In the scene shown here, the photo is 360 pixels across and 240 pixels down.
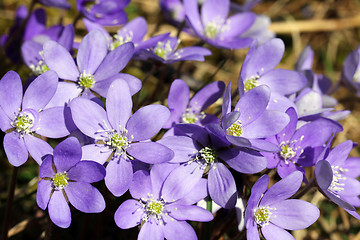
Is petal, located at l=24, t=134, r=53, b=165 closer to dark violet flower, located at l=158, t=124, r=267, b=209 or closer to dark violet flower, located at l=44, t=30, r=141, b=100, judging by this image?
dark violet flower, located at l=44, t=30, r=141, b=100

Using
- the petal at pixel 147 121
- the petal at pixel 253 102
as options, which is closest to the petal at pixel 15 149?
the petal at pixel 147 121

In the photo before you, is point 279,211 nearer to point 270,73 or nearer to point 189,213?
point 189,213

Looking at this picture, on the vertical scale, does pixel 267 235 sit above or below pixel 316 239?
above

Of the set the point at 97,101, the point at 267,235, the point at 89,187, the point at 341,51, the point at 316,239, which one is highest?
the point at 97,101

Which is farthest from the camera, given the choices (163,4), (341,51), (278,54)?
(341,51)

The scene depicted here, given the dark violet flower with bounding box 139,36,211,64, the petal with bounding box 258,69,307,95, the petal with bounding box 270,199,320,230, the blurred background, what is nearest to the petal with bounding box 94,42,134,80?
Answer: the dark violet flower with bounding box 139,36,211,64

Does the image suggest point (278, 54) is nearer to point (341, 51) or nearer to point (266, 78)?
point (266, 78)

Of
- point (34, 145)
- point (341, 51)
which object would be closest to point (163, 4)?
point (34, 145)
